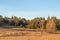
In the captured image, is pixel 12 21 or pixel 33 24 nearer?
pixel 33 24

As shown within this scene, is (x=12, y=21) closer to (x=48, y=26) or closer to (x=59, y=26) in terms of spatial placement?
(x=59, y=26)

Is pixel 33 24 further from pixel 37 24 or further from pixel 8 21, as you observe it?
pixel 8 21

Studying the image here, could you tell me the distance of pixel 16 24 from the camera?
76.9 metres

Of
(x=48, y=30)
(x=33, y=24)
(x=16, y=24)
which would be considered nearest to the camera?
(x=48, y=30)

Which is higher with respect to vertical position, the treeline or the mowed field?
the treeline

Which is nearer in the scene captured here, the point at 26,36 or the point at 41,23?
the point at 26,36

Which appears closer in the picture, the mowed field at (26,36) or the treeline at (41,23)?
the mowed field at (26,36)

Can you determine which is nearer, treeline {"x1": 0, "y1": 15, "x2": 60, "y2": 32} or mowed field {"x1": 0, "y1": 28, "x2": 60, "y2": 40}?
mowed field {"x1": 0, "y1": 28, "x2": 60, "y2": 40}

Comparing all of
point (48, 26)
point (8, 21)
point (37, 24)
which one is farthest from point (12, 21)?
point (48, 26)

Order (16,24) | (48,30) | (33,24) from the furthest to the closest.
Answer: (16,24) < (33,24) < (48,30)

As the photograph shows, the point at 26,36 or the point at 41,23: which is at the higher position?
the point at 41,23

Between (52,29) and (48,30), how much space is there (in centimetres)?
113

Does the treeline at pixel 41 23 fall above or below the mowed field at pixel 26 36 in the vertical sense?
above

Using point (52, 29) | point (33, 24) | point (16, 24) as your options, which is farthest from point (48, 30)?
point (16, 24)
